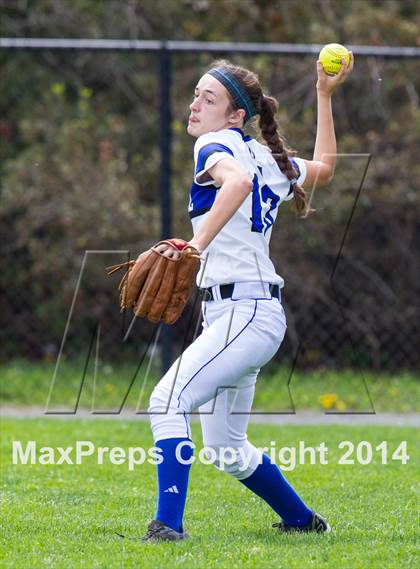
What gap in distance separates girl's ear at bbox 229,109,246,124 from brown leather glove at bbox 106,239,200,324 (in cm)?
61

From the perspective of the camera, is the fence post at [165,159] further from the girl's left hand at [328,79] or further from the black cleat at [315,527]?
the black cleat at [315,527]

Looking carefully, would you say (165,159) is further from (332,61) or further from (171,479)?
(171,479)

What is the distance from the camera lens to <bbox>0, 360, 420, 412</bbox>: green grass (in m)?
8.17

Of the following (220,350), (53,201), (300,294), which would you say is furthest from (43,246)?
(220,350)

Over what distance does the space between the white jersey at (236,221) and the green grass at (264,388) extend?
12.2 feet

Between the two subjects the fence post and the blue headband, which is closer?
the blue headband

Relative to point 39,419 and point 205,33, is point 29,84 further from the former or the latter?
point 39,419

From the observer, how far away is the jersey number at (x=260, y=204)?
4.12 meters

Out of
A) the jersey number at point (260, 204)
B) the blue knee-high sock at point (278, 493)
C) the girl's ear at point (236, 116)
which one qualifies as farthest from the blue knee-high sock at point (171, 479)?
the girl's ear at point (236, 116)

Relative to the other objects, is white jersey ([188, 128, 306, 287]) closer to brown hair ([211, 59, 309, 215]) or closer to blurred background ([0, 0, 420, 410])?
brown hair ([211, 59, 309, 215])

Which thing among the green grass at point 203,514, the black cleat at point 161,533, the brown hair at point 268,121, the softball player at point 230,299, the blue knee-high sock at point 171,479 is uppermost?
the brown hair at point 268,121

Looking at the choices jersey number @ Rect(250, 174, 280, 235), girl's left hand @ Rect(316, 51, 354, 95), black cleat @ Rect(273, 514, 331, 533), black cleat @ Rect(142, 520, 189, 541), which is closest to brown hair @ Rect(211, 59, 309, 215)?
jersey number @ Rect(250, 174, 280, 235)

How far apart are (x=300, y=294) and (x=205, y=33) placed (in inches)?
106

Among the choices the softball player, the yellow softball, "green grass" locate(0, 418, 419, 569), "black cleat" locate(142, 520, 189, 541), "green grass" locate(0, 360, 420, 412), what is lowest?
"green grass" locate(0, 360, 420, 412)
